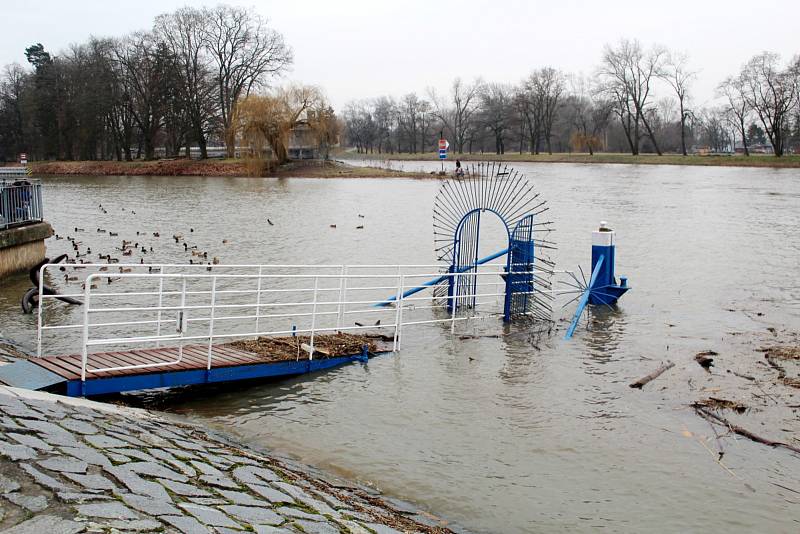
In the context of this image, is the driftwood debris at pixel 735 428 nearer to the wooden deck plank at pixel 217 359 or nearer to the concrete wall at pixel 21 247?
the wooden deck plank at pixel 217 359

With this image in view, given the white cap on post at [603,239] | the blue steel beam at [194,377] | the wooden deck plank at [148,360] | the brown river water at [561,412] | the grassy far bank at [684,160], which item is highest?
the grassy far bank at [684,160]

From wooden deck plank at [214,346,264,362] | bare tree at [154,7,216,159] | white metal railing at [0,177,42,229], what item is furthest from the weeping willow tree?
wooden deck plank at [214,346,264,362]

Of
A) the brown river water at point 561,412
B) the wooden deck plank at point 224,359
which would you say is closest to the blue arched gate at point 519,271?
the brown river water at point 561,412

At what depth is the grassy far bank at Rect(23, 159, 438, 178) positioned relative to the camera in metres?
67.9

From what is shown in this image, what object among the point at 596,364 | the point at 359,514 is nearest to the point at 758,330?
the point at 596,364

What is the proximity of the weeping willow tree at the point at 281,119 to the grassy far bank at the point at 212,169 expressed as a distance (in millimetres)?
1768

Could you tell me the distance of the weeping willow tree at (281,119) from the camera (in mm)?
65562

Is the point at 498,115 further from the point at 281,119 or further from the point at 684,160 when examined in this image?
the point at 281,119

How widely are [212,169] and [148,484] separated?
6848 centimetres

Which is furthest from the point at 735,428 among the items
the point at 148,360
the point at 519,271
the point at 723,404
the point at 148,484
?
the point at 148,360

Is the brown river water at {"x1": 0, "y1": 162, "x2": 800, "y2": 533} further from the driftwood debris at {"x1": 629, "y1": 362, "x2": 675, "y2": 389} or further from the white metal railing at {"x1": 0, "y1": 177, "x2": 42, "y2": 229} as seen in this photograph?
the white metal railing at {"x1": 0, "y1": 177, "x2": 42, "y2": 229}

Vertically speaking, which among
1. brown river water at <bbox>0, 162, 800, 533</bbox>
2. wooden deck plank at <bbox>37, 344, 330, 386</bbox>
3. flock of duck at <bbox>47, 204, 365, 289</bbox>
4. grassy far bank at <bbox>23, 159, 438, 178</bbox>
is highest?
grassy far bank at <bbox>23, 159, 438, 178</bbox>

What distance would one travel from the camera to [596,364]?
12.5 meters

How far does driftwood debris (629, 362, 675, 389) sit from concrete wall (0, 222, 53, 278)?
48.9ft
